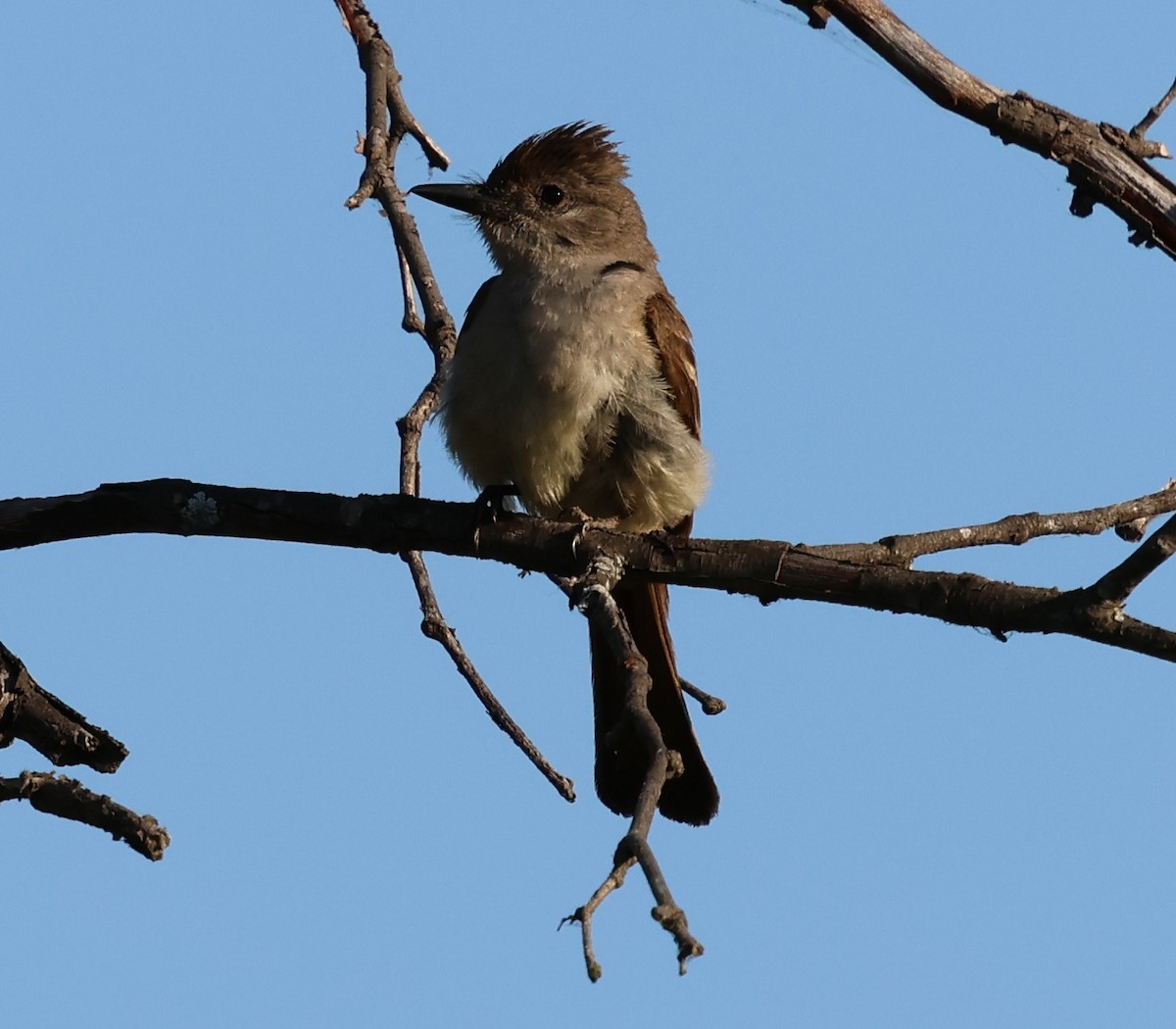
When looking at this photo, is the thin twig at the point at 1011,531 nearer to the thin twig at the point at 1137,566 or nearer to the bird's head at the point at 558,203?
the thin twig at the point at 1137,566

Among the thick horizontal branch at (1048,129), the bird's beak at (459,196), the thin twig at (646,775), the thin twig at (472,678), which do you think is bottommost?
the thin twig at (646,775)

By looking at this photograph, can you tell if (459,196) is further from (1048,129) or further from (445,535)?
(1048,129)

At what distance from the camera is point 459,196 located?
5.92 meters

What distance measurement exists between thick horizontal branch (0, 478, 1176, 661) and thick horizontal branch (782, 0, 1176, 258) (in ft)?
3.43

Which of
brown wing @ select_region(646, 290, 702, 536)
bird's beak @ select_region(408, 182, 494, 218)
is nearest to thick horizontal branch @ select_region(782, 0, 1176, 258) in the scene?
brown wing @ select_region(646, 290, 702, 536)

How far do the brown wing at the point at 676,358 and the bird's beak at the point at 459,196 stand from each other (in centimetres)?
83

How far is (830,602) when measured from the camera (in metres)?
3.90

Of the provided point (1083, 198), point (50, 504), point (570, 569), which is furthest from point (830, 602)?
point (50, 504)

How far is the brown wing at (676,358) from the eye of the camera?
5.20m

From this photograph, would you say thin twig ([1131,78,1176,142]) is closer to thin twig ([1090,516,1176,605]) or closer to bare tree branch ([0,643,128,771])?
thin twig ([1090,516,1176,605])

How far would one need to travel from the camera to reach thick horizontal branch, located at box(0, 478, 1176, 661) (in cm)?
386

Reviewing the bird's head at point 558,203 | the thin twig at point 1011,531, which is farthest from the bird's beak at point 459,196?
the thin twig at point 1011,531

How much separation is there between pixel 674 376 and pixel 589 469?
0.45 metres

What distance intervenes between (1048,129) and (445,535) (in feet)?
6.10
